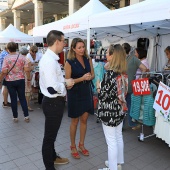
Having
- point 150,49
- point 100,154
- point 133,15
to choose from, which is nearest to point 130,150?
point 100,154

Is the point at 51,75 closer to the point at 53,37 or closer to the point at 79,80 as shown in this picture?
the point at 53,37

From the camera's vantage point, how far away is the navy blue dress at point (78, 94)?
2.97 m

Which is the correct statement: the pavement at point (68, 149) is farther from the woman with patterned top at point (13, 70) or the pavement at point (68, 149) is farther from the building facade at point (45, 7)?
the building facade at point (45, 7)

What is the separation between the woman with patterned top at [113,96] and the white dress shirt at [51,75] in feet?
1.62

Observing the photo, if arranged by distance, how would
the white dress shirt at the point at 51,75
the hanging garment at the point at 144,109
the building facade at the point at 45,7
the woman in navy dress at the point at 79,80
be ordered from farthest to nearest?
the building facade at the point at 45,7 < the hanging garment at the point at 144,109 < the woman in navy dress at the point at 79,80 < the white dress shirt at the point at 51,75

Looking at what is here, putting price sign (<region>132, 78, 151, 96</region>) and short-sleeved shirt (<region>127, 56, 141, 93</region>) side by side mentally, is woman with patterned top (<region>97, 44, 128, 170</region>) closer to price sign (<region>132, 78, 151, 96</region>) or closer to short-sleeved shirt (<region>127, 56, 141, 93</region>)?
price sign (<region>132, 78, 151, 96</region>)

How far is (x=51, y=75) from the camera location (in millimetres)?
2246

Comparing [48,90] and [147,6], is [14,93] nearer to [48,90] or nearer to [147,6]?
[48,90]

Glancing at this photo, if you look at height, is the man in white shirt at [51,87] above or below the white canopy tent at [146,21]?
below

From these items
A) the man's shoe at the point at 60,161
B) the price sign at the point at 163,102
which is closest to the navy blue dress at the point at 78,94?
the man's shoe at the point at 60,161

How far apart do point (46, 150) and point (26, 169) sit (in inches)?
26.1

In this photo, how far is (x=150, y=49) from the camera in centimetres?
→ 743

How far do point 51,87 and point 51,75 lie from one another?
0.13 m

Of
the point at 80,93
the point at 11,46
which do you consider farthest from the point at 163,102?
the point at 11,46
